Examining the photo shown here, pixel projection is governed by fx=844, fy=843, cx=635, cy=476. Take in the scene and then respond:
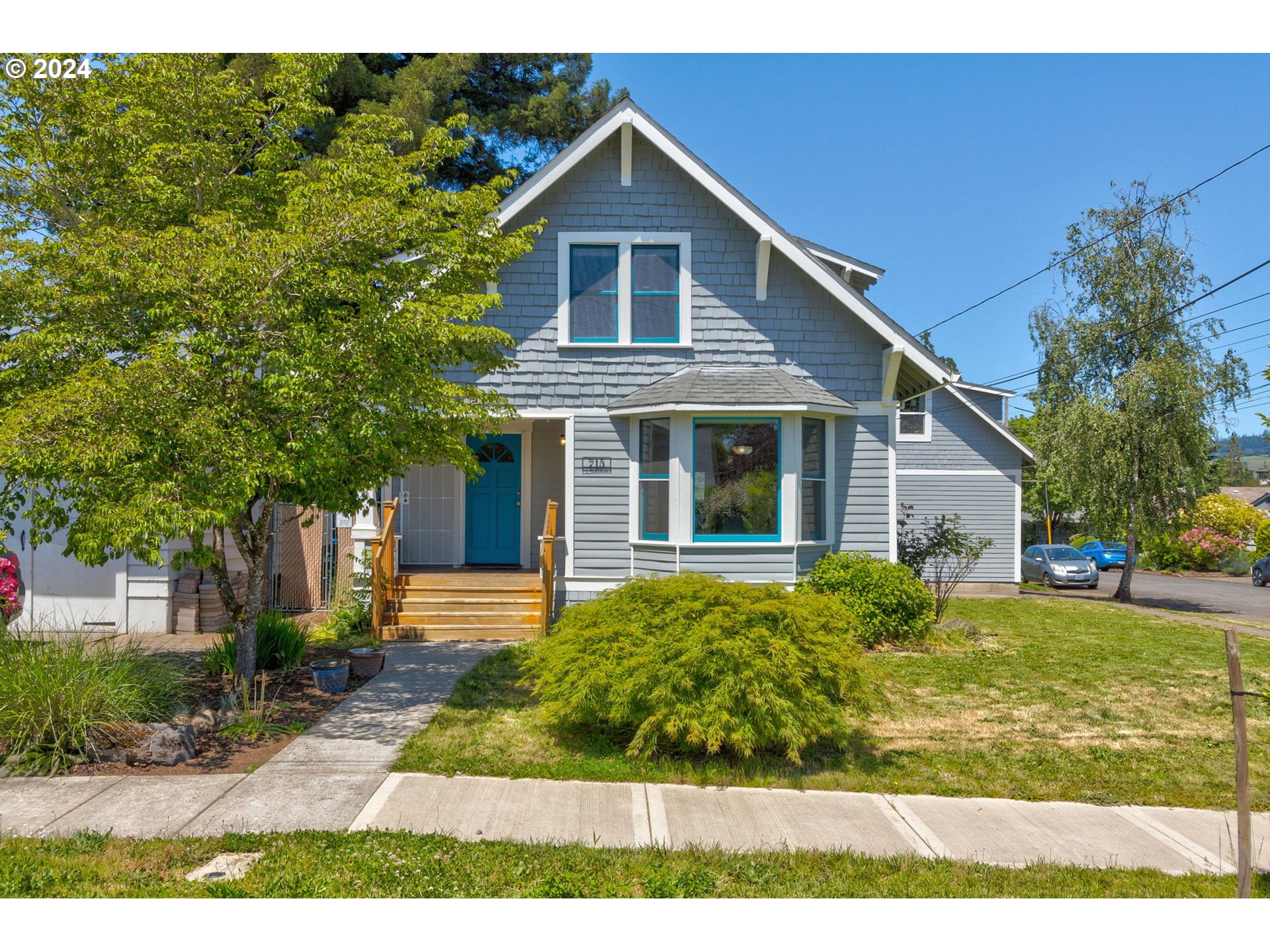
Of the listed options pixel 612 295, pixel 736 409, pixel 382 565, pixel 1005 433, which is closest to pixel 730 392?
pixel 736 409

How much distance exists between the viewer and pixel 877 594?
11570mm

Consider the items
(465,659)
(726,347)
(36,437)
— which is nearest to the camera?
(36,437)

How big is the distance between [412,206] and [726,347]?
18.3 ft

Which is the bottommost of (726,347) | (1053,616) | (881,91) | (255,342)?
(1053,616)

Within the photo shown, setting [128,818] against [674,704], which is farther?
[674,704]

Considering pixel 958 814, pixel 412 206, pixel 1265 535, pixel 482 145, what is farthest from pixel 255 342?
pixel 1265 535

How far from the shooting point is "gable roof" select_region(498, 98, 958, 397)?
11.9 metres

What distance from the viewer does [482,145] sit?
77.3 ft

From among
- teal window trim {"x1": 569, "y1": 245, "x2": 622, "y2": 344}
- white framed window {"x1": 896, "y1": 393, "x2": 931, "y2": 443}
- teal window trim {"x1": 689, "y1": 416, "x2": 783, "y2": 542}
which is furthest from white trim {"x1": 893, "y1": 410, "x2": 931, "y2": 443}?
teal window trim {"x1": 569, "y1": 245, "x2": 622, "y2": 344}

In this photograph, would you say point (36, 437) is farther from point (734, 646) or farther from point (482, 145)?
point (482, 145)

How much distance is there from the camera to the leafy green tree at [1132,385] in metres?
19.2

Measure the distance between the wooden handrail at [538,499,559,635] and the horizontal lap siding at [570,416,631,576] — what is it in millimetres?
579

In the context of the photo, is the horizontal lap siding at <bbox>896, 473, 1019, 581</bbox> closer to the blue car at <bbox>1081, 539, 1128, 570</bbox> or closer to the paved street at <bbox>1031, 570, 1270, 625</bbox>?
the paved street at <bbox>1031, 570, 1270, 625</bbox>

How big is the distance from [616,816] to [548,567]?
6.57 meters
